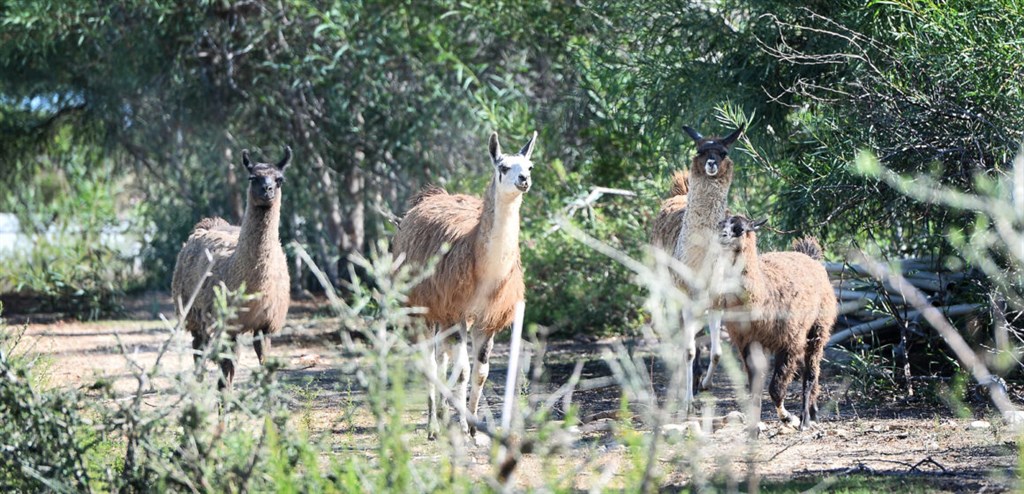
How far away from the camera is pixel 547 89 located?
15.0 metres

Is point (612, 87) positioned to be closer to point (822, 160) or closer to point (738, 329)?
point (822, 160)

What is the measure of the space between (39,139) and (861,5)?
12021mm

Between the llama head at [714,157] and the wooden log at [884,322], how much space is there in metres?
1.60

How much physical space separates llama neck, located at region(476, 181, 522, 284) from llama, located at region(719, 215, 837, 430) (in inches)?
Answer: 52.4

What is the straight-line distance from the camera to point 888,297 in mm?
8750

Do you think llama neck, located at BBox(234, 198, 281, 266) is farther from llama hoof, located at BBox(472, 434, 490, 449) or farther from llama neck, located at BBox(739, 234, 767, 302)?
llama neck, located at BBox(739, 234, 767, 302)

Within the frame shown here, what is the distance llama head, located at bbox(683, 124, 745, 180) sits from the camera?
26.9ft

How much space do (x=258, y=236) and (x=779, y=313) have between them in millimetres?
3513

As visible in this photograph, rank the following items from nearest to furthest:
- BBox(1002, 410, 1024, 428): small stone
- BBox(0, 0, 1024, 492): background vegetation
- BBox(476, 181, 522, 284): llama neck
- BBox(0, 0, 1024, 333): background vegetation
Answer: BBox(0, 0, 1024, 492): background vegetation, BBox(1002, 410, 1024, 428): small stone, BBox(476, 181, 522, 284): llama neck, BBox(0, 0, 1024, 333): background vegetation

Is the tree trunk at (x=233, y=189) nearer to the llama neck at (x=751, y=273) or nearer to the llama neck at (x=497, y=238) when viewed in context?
the llama neck at (x=497, y=238)

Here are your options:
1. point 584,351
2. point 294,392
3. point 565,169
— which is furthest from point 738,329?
point 565,169

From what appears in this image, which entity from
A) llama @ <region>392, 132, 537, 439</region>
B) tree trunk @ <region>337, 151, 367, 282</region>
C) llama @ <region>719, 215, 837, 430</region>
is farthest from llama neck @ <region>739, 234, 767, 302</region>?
tree trunk @ <region>337, 151, 367, 282</region>

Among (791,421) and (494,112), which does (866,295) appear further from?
(494,112)

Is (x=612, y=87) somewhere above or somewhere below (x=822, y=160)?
above
